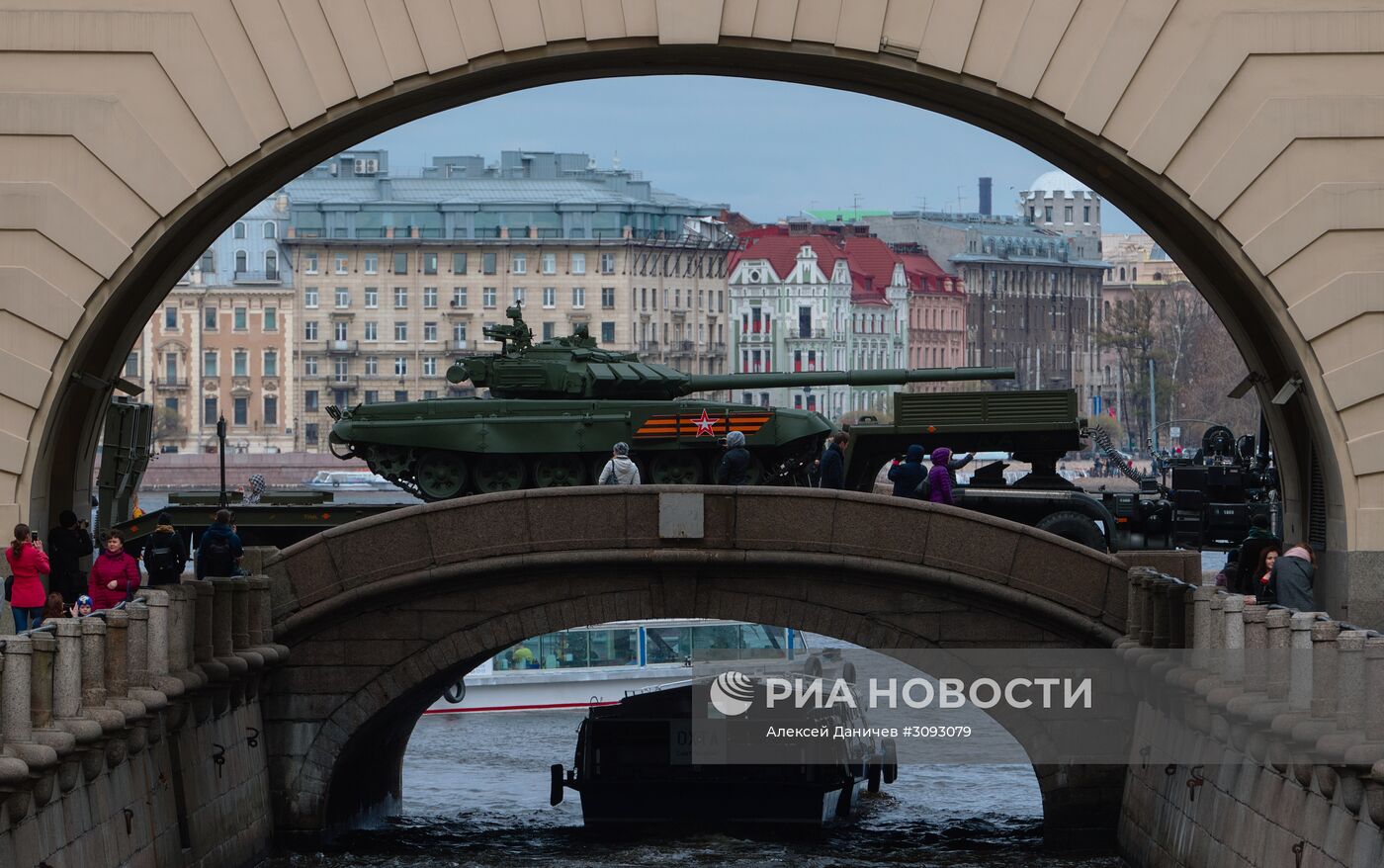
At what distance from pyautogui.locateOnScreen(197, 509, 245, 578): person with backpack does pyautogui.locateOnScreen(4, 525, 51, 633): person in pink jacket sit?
1688mm

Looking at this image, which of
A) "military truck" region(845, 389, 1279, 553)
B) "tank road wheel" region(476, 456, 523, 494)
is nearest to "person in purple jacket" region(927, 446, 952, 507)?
"military truck" region(845, 389, 1279, 553)

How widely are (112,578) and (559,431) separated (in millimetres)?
11505

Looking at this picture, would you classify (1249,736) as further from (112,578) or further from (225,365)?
(225,365)

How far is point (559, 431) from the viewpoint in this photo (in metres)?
31.3

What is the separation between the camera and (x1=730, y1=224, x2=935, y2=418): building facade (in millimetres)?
140500

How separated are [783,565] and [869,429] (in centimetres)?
837

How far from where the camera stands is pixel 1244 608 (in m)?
18.0

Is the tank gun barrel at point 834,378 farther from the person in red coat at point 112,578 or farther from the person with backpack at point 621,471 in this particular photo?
the person in red coat at point 112,578

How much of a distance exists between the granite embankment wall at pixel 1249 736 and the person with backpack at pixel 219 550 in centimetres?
709

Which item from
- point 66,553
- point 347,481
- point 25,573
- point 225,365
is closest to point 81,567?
point 66,553

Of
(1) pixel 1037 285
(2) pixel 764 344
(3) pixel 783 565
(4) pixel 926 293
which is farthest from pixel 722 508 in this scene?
(1) pixel 1037 285

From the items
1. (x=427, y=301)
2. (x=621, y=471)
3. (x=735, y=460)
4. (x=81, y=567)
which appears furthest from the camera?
(x=427, y=301)

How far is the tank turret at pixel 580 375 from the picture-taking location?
32312mm

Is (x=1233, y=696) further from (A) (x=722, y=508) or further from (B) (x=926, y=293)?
(B) (x=926, y=293)
